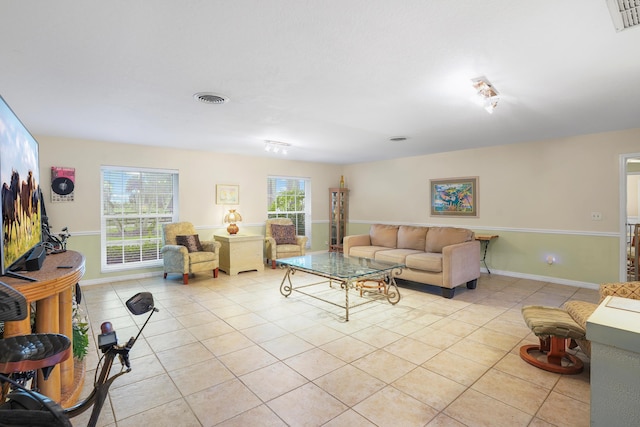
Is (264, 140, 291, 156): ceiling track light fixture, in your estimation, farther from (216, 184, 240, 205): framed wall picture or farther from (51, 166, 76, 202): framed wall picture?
(51, 166, 76, 202): framed wall picture

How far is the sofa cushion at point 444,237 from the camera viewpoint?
4766mm

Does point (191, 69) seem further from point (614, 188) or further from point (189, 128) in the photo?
point (614, 188)

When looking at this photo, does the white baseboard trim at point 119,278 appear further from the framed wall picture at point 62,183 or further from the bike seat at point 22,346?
the bike seat at point 22,346

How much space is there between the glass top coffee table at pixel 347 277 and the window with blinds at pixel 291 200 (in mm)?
2559

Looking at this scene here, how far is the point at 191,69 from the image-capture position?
7.80ft

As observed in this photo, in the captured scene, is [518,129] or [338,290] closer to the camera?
[518,129]

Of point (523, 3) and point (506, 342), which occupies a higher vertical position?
point (523, 3)

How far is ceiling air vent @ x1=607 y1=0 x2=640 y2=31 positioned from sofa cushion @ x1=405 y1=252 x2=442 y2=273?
3001mm

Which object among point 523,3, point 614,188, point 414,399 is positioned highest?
point 523,3

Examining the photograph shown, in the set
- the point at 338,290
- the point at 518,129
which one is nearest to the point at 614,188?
the point at 518,129

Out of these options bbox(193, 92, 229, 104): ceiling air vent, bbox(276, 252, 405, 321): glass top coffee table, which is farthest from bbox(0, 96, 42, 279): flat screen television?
bbox(276, 252, 405, 321): glass top coffee table

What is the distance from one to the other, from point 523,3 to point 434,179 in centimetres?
480

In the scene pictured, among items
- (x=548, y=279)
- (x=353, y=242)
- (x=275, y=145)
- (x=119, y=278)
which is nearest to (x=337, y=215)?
(x=353, y=242)

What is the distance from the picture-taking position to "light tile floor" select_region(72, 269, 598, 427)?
1915mm
